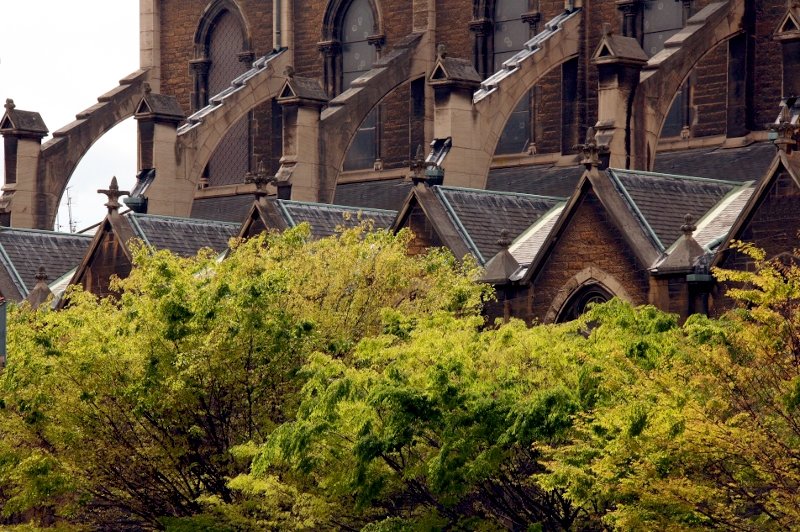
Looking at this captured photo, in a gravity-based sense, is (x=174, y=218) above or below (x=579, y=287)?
above

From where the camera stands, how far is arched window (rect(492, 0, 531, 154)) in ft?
217

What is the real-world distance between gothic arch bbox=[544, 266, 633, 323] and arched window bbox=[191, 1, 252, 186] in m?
22.8

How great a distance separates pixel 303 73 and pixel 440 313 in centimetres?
2873

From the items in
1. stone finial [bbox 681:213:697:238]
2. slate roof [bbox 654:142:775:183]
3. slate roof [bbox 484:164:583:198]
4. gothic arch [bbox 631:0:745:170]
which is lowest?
stone finial [bbox 681:213:697:238]

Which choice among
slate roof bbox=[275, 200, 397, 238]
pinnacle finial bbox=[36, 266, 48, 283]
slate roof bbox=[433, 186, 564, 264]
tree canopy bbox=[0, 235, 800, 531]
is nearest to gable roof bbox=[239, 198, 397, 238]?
slate roof bbox=[275, 200, 397, 238]

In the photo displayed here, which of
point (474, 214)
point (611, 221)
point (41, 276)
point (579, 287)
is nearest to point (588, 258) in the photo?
point (579, 287)

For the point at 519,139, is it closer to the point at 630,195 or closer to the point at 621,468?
the point at 630,195

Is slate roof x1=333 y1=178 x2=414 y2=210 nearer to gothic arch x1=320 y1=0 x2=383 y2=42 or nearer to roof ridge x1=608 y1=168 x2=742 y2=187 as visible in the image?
gothic arch x1=320 y1=0 x2=383 y2=42

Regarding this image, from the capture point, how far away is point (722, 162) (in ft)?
192

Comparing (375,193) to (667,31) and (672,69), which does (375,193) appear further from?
(672,69)

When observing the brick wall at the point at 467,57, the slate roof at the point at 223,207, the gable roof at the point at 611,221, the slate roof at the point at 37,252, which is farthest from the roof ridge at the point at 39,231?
the gable roof at the point at 611,221

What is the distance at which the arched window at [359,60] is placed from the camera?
70119mm

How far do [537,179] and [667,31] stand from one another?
15.6 ft

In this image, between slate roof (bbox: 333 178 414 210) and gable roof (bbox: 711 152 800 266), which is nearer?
gable roof (bbox: 711 152 800 266)
